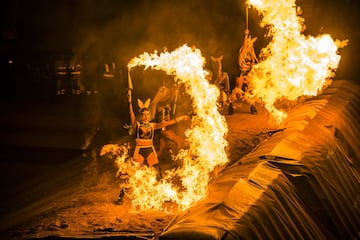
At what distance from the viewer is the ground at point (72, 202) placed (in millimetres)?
6250

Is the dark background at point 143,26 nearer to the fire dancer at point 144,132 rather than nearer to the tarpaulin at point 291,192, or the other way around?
the tarpaulin at point 291,192

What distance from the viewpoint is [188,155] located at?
8.53 meters

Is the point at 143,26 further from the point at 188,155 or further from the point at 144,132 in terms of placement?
the point at 144,132

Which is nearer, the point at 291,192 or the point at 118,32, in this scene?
the point at 291,192

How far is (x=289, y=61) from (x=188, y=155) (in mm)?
5175

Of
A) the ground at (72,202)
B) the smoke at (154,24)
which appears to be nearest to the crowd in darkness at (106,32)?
the smoke at (154,24)

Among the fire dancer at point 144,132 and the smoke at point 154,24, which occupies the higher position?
the smoke at point 154,24

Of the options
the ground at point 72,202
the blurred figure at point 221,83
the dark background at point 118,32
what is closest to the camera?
the ground at point 72,202

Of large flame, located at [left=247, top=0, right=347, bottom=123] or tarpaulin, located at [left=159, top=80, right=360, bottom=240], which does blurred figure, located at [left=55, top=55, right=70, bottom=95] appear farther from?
tarpaulin, located at [left=159, top=80, right=360, bottom=240]

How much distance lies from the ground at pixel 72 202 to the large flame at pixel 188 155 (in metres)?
0.37

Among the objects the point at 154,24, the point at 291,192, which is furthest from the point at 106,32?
the point at 291,192

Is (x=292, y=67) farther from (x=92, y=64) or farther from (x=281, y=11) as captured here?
(x=92, y=64)

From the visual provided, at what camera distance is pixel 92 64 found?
56.6 ft

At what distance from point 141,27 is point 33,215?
1078cm
